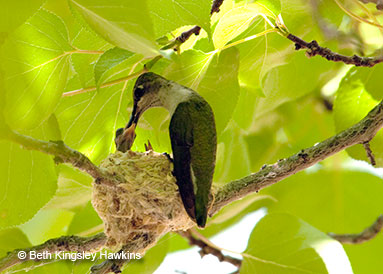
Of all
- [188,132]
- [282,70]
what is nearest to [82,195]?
[188,132]

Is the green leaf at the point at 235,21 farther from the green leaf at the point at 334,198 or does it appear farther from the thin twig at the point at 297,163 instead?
the green leaf at the point at 334,198

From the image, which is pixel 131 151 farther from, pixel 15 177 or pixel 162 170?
pixel 15 177

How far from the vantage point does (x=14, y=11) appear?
4.64 ft

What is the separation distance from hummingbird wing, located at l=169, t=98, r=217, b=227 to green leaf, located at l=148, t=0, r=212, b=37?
27 cm

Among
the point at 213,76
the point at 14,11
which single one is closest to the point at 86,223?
the point at 213,76

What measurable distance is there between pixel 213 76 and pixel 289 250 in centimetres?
73

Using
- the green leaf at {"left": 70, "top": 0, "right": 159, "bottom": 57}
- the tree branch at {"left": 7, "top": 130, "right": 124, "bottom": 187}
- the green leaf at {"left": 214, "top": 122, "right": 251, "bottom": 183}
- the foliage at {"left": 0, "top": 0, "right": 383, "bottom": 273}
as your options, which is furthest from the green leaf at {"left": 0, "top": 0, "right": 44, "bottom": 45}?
the green leaf at {"left": 214, "top": 122, "right": 251, "bottom": 183}

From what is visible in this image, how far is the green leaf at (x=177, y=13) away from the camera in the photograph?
1.69 meters

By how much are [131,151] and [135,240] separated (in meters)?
0.30

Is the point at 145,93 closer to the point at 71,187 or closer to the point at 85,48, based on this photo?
the point at 85,48

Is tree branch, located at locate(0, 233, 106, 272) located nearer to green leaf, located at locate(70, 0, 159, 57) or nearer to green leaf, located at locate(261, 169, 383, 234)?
green leaf, located at locate(70, 0, 159, 57)

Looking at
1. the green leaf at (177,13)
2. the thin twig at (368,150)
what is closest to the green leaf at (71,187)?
the green leaf at (177,13)

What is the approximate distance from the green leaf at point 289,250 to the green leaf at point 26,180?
2.65 ft

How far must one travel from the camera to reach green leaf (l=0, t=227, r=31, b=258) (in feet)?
7.38
